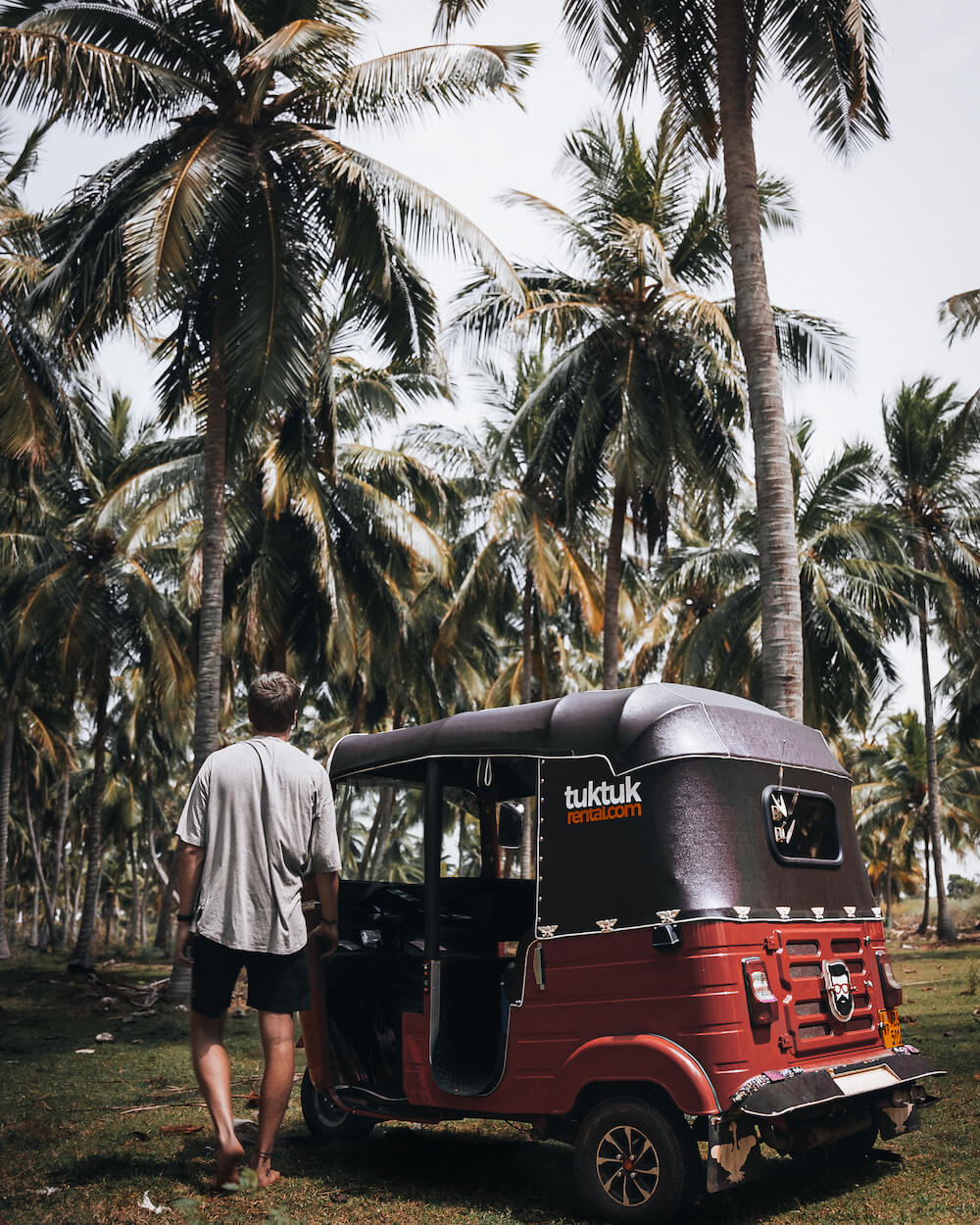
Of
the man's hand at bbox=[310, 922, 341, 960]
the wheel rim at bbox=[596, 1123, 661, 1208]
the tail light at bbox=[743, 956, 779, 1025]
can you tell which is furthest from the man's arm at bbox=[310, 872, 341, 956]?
the tail light at bbox=[743, 956, 779, 1025]

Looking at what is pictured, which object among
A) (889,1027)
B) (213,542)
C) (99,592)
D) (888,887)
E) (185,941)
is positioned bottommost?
(889,1027)

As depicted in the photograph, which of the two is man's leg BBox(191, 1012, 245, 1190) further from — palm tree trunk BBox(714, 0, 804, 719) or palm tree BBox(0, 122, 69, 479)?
palm tree BBox(0, 122, 69, 479)

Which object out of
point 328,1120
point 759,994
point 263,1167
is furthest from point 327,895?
point 328,1120

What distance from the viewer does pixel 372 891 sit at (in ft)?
23.0

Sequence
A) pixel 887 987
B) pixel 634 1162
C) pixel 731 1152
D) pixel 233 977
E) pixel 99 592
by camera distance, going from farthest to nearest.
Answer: pixel 99 592, pixel 887 987, pixel 233 977, pixel 634 1162, pixel 731 1152

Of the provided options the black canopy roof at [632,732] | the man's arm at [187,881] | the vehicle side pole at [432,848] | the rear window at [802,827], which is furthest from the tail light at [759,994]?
the man's arm at [187,881]

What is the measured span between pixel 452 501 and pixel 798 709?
56.8 ft

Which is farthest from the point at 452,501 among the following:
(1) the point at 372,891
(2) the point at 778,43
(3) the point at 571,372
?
(1) the point at 372,891

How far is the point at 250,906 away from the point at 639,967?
5.60 feet

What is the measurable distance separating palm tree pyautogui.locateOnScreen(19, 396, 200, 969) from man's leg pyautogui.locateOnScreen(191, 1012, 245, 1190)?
608 inches

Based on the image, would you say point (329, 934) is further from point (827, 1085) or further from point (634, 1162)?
point (827, 1085)

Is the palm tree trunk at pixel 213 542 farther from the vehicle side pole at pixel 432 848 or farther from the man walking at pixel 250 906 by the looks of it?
the man walking at pixel 250 906

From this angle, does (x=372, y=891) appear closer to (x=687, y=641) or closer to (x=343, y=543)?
(x=343, y=543)

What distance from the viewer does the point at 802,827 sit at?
5898mm
